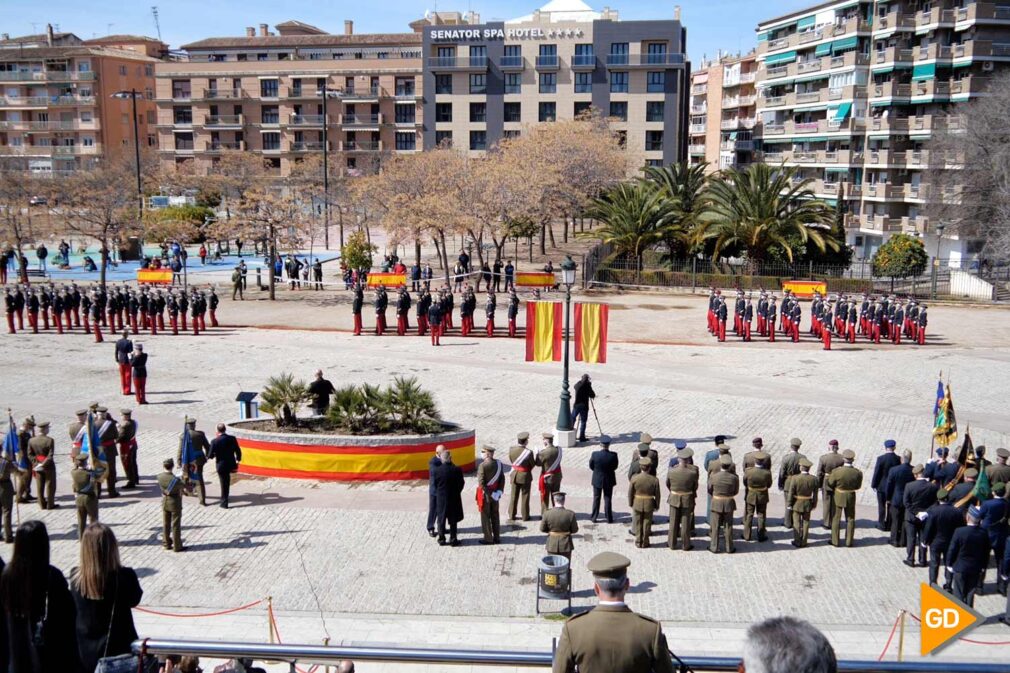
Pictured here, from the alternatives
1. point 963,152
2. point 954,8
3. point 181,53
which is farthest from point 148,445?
point 181,53

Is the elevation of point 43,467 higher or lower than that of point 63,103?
lower

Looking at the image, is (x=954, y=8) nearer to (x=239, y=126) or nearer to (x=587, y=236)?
(x=587, y=236)

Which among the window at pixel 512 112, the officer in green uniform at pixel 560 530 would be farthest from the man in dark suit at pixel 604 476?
the window at pixel 512 112

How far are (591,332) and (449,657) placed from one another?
16.1m

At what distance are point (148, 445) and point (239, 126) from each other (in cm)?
7209

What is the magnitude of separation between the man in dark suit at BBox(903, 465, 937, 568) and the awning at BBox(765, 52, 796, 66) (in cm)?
5782

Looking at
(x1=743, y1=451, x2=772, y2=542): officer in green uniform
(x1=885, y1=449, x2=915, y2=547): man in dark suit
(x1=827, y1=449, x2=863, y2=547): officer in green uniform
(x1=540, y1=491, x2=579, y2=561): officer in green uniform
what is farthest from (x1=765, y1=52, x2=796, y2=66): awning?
(x1=540, y1=491, x2=579, y2=561): officer in green uniform

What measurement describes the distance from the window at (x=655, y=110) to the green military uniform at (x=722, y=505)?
65.2 meters

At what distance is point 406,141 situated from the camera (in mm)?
83062

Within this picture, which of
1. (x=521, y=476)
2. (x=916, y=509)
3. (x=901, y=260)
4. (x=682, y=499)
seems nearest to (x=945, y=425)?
(x=916, y=509)

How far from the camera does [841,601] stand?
36.5 feet

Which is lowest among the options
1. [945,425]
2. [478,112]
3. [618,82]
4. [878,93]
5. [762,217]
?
[945,425]

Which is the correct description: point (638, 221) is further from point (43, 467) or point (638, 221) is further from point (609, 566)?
point (609, 566)

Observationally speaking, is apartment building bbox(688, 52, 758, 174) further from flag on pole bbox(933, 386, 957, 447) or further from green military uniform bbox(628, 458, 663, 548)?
green military uniform bbox(628, 458, 663, 548)
